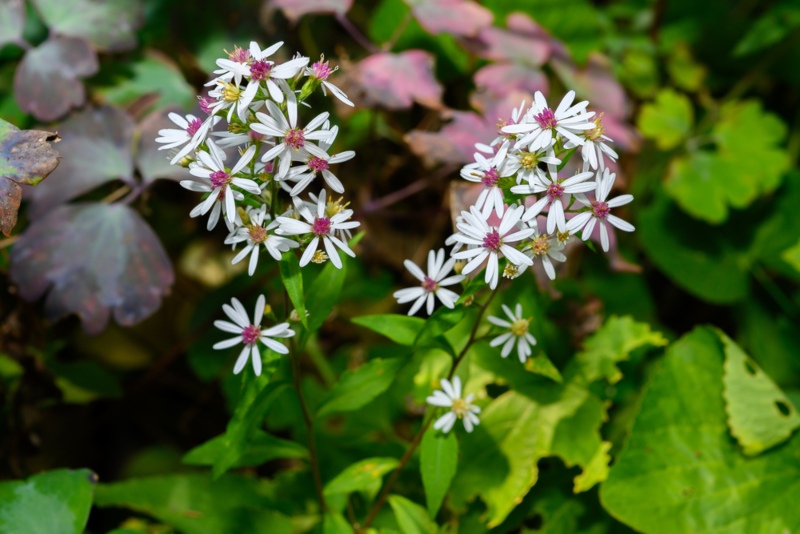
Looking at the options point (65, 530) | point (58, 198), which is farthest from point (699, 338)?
point (58, 198)

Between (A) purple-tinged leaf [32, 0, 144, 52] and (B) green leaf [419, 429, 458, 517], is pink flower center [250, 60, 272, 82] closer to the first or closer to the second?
(B) green leaf [419, 429, 458, 517]

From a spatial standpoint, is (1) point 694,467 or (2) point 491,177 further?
(1) point 694,467

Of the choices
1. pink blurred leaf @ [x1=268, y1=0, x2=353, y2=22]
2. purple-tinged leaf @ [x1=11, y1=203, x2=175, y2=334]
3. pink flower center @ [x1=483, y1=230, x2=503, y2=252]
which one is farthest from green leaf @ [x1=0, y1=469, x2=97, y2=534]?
pink blurred leaf @ [x1=268, y1=0, x2=353, y2=22]

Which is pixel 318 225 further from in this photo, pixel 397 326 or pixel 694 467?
pixel 694 467

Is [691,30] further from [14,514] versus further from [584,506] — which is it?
[14,514]

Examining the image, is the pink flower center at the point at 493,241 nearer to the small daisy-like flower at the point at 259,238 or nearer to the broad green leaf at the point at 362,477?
the small daisy-like flower at the point at 259,238

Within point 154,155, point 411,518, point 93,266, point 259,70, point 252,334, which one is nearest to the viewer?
point 259,70

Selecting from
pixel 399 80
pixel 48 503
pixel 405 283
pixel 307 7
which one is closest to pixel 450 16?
pixel 399 80

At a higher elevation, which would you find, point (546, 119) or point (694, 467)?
point (546, 119)
